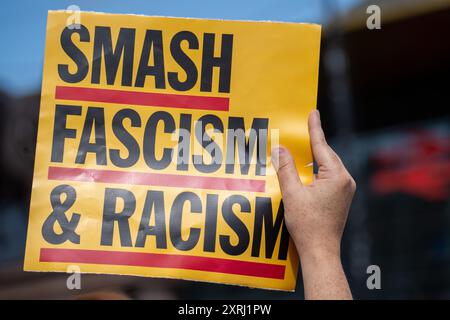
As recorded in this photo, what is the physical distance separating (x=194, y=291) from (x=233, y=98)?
519 cm

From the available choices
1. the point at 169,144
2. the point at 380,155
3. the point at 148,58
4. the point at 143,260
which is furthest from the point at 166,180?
the point at 380,155

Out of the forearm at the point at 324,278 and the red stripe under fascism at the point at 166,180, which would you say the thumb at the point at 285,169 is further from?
the forearm at the point at 324,278

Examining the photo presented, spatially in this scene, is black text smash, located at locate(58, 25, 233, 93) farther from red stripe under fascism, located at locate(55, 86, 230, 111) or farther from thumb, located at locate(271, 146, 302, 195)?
thumb, located at locate(271, 146, 302, 195)

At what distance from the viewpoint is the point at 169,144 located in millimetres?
1724

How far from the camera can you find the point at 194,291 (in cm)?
668

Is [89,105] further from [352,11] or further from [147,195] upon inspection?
[352,11]

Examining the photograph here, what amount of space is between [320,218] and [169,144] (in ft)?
1.46

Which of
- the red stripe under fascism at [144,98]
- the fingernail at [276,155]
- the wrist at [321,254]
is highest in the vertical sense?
the red stripe under fascism at [144,98]

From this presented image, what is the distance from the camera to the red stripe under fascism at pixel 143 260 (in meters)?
1.66

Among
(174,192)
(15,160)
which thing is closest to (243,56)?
(174,192)

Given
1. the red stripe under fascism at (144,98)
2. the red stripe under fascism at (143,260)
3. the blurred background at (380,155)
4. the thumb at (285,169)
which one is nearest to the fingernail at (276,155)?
the thumb at (285,169)

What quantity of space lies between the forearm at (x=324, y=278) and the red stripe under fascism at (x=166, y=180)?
264 mm

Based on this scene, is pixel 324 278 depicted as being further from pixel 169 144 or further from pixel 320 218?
pixel 169 144

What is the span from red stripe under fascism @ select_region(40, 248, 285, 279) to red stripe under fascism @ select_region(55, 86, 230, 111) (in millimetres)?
389
